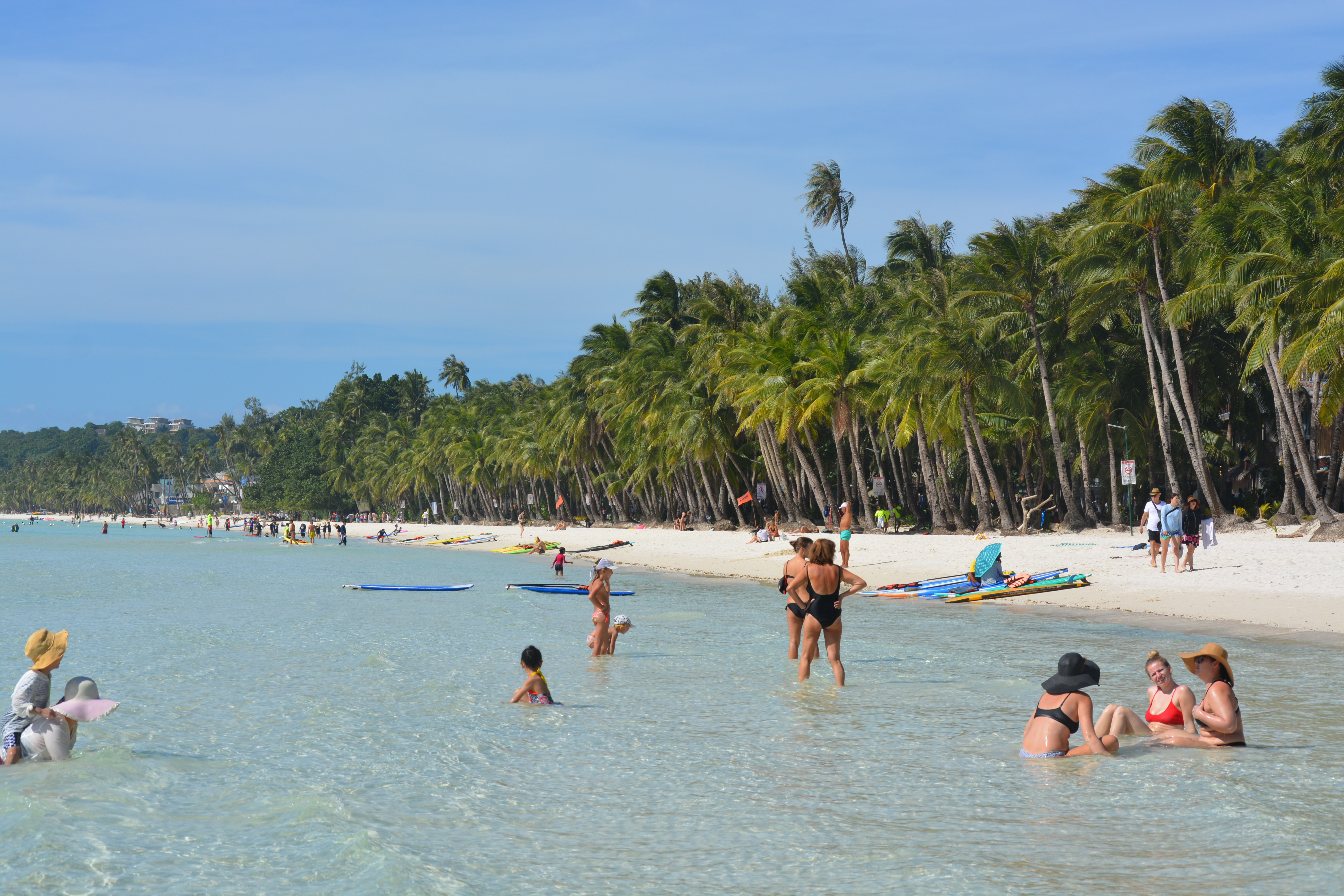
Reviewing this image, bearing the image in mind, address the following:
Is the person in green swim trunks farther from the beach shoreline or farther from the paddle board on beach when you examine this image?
the paddle board on beach

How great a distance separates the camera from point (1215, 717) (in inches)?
364

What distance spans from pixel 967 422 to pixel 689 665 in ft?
88.3

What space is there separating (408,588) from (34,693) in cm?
2314

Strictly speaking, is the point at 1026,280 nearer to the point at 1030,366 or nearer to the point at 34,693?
the point at 1030,366

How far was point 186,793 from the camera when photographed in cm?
886

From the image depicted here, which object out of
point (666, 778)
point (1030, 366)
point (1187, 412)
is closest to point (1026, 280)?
point (1030, 366)

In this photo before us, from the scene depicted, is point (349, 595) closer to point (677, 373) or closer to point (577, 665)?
point (577, 665)

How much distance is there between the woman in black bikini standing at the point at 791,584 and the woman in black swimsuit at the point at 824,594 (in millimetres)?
69

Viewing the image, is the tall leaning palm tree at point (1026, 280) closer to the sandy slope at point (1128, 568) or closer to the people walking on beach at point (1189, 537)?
the sandy slope at point (1128, 568)

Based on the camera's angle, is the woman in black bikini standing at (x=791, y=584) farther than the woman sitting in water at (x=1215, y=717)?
Yes

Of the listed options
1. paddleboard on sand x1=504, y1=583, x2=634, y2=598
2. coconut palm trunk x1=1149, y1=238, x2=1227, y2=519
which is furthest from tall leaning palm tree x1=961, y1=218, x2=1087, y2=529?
paddleboard on sand x1=504, y1=583, x2=634, y2=598

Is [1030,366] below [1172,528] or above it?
above

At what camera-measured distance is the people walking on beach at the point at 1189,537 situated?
74.1 feet

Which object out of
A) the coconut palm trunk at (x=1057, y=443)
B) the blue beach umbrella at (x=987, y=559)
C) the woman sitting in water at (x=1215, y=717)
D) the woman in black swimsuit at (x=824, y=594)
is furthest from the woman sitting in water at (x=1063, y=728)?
the coconut palm trunk at (x=1057, y=443)
